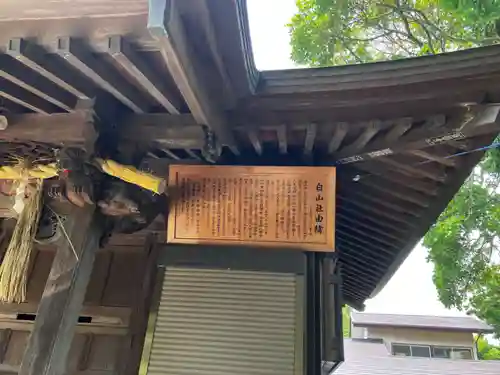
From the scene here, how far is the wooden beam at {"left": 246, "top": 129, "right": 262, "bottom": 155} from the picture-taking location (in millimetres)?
3172

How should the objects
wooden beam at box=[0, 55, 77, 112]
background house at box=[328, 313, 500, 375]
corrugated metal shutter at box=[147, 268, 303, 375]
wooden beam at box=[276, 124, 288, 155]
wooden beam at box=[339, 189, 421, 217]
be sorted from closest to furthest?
wooden beam at box=[0, 55, 77, 112] → corrugated metal shutter at box=[147, 268, 303, 375] → wooden beam at box=[276, 124, 288, 155] → wooden beam at box=[339, 189, 421, 217] → background house at box=[328, 313, 500, 375]

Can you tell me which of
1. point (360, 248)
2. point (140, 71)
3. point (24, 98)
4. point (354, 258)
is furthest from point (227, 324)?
point (354, 258)

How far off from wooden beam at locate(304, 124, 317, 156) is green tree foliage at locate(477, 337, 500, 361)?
20178 mm

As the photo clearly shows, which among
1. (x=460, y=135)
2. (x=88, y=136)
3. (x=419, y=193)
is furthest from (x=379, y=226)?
(x=88, y=136)

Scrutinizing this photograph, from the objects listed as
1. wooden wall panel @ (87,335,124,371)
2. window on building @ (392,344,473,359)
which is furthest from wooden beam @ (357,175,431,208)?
window on building @ (392,344,473,359)

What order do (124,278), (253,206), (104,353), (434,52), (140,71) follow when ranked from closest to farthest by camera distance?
(140,71), (253,206), (104,353), (124,278), (434,52)

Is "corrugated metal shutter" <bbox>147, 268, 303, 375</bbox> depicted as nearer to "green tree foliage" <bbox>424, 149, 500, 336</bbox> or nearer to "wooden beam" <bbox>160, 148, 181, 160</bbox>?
"wooden beam" <bbox>160, 148, 181, 160</bbox>

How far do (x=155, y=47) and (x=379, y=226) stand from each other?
11.2ft

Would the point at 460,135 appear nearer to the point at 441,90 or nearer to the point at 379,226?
the point at 441,90

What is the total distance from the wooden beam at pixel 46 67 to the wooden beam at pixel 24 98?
306mm

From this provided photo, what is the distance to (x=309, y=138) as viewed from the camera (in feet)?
10.7

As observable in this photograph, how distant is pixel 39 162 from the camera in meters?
3.35

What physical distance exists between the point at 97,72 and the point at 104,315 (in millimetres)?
2195

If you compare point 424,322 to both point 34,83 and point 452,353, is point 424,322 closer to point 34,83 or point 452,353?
point 452,353
